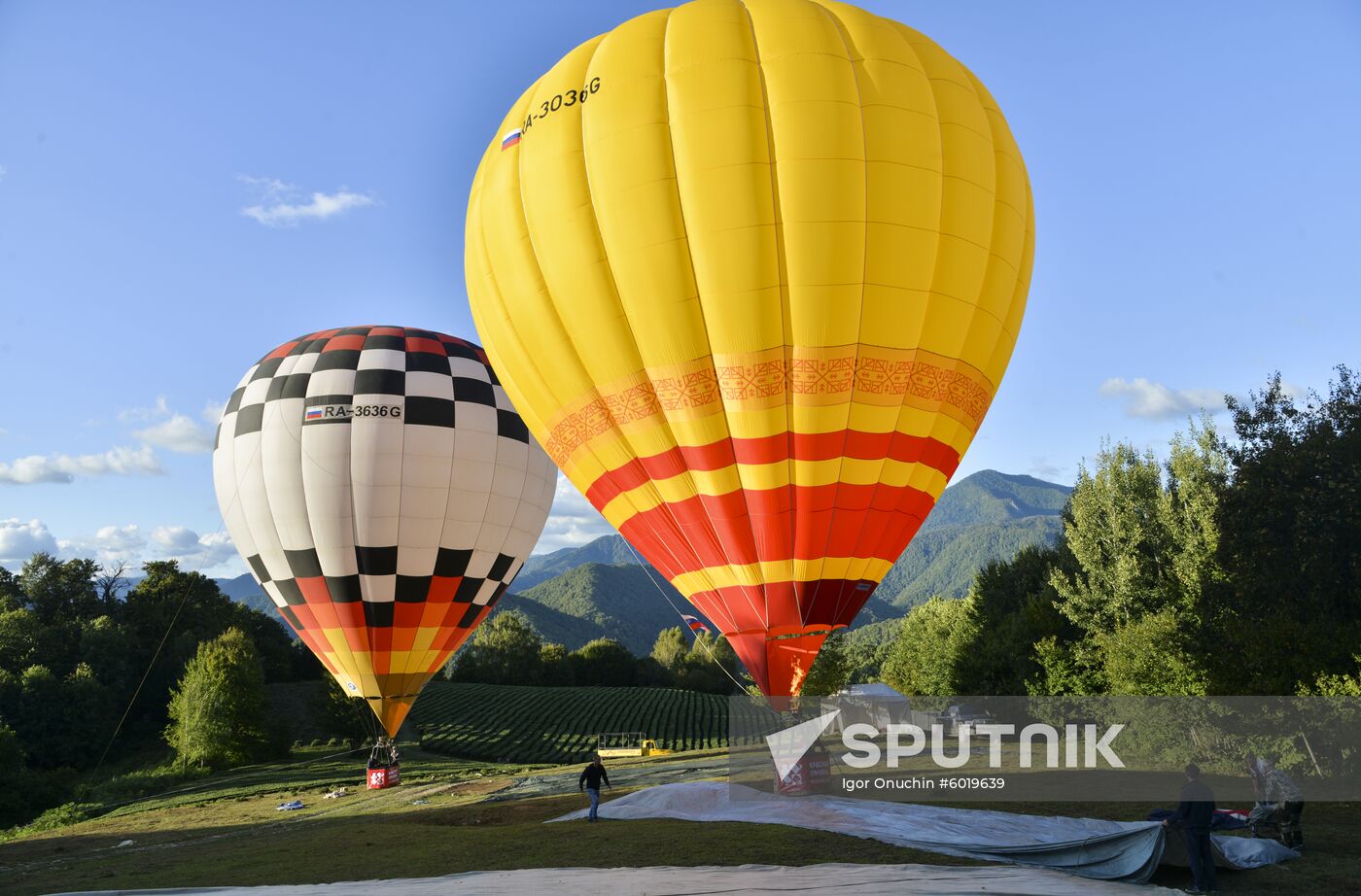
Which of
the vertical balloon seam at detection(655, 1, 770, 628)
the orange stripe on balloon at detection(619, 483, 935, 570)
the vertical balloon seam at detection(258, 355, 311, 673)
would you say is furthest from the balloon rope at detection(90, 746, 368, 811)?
the vertical balloon seam at detection(655, 1, 770, 628)

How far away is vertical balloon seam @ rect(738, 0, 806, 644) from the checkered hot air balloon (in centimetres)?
1248

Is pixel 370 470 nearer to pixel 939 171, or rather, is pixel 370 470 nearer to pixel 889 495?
pixel 889 495

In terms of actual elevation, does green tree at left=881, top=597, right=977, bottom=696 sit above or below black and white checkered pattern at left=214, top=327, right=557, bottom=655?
below

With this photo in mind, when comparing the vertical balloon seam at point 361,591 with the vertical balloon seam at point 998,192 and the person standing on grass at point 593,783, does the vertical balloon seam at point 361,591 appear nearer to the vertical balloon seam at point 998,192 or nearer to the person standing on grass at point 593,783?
the person standing on grass at point 593,783

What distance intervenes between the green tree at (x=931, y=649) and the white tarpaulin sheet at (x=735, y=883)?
28.7 meters

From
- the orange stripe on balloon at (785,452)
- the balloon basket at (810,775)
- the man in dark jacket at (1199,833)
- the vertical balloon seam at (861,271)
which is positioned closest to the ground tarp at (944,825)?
the balloon basket at (810,775)

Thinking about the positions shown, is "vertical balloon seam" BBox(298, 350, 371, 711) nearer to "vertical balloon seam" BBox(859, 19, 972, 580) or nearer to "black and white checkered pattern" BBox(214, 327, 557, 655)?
"black and white checkered pattern" BBox(214, 327, 557, 655)

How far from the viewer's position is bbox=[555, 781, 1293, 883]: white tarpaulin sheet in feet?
30.6

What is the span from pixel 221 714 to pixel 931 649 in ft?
112

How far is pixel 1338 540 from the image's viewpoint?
15.5 metres

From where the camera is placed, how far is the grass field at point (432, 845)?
10383 millimetres

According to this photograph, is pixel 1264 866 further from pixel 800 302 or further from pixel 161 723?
pixel 161 723

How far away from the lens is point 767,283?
1120 cm

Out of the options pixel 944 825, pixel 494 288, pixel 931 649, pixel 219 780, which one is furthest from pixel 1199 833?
pixel 219 780
